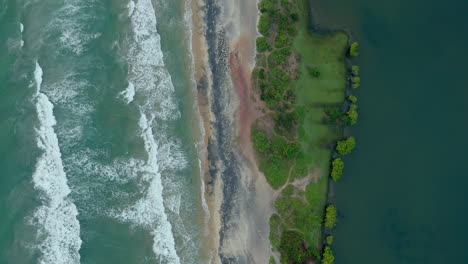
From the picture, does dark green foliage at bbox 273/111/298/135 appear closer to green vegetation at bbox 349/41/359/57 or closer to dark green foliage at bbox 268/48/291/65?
dark green foliage at bbox 268/48/291/65

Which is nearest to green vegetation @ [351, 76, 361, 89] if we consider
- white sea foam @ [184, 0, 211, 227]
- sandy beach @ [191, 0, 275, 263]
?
sandy beach @ [191, 0, 275, 263]

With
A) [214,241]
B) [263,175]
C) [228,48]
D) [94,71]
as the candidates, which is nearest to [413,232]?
[263,175]

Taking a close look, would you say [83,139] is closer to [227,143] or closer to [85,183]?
[85,183]

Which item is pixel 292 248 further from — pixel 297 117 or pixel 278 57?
pixel 278 57

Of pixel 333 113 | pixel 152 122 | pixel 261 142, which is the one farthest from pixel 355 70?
pixel 152 122

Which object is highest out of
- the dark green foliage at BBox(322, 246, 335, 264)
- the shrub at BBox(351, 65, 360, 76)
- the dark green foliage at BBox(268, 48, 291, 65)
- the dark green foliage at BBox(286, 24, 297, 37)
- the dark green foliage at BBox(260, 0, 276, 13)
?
the dark green foliage at BBox(260, 0, 276, 13)
